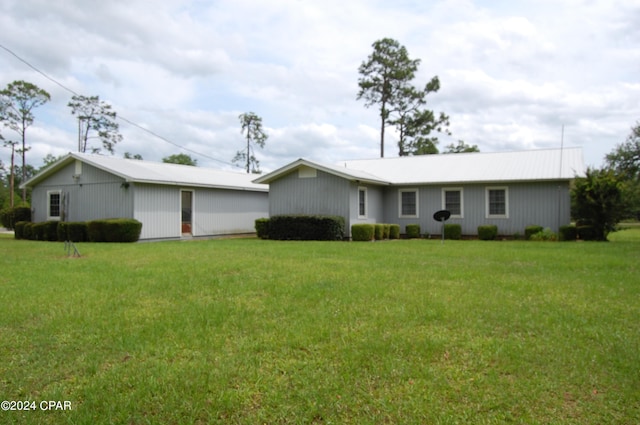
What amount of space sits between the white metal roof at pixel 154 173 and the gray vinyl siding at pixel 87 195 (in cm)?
42

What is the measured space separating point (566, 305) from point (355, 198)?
45.8 ft

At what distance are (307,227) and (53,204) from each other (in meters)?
12.2

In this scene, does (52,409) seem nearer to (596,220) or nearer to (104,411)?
(104,411)

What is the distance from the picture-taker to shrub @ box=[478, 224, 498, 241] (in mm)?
19547

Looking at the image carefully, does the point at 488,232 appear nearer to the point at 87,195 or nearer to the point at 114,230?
the point at 114,230

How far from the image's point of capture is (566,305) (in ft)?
21.0

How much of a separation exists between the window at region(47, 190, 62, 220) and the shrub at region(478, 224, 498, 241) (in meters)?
18.9

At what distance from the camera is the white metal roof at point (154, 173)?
19166 mm

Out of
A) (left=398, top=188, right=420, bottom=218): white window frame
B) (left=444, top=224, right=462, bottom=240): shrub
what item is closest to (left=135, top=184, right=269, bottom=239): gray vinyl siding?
(left=398, top=188, right=420, bottom=218): white window frame

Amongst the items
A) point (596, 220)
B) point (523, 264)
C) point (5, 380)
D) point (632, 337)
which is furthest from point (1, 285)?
point (596, 220)

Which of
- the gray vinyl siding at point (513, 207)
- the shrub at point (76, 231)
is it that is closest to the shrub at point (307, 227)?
the gray vinyl siding at point (513, 207)

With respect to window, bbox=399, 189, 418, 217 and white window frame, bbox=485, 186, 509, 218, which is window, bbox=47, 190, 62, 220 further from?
white window frame, bbox=485, 186, 509, 218

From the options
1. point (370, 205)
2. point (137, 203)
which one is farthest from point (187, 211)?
point (370, 205)

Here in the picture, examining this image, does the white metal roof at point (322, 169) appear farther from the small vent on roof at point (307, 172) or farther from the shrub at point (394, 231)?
the shrub at point (394, 231)
